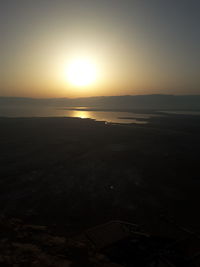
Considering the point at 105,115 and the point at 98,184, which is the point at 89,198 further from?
the point at 105,115

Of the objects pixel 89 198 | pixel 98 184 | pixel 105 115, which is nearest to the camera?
pixel 89 198

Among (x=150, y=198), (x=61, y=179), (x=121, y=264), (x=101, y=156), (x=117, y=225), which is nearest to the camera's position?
(x=121, y=264)

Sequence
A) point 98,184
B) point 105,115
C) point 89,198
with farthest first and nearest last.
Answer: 1. point 105,115
2. point 98,184
3. point 89,198

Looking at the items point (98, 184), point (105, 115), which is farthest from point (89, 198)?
point (105, 115)

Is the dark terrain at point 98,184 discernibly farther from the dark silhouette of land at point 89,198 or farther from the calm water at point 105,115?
the calm water at point 105,115

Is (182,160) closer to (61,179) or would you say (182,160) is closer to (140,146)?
(140,146)

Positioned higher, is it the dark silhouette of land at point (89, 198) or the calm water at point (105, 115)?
the calm water at point (105, 115)

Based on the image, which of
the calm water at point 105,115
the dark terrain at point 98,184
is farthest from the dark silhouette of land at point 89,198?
the calm water at point 105,115

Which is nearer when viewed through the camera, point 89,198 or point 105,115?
point 89,198

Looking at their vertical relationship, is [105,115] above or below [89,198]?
above

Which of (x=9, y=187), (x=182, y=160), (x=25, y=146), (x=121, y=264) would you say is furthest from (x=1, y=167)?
(x=182, y=160)

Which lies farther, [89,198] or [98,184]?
[98,184]
